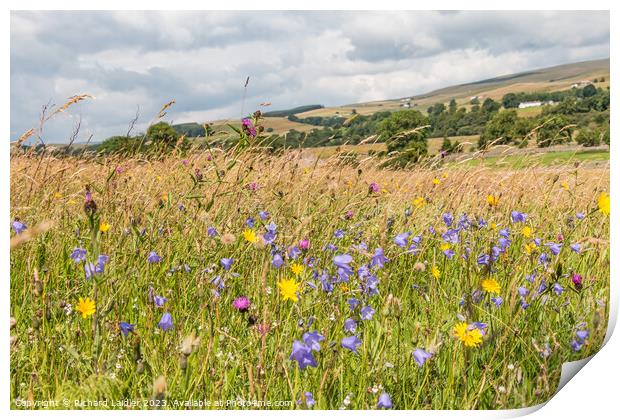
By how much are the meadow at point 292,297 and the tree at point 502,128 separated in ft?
0.69

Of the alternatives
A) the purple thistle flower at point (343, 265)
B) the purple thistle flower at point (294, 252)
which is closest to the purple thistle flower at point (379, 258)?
the purple thistle flower at point (343, 265)

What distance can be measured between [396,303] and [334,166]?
80.8 inches

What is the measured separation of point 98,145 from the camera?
300 cm

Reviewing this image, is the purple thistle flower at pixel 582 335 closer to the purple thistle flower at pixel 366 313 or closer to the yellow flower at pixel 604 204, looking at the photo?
the yellow flower at pixel 604 204

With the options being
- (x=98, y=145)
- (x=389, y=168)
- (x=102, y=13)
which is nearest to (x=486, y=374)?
(x=102, y=13)

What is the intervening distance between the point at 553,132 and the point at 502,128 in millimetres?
306

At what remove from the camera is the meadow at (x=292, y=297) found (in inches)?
66.6

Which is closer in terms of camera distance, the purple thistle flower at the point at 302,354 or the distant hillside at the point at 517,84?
the purple thistle flower at the point at 302,354

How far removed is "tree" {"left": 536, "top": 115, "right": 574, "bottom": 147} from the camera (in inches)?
120

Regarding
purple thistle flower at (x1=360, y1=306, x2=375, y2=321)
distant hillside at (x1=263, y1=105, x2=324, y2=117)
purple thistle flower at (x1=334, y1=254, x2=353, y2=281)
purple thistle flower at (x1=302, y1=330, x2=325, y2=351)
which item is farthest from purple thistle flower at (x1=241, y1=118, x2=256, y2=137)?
purple thistle flower at (x1=302, y1=330, x2=325, y2=351)

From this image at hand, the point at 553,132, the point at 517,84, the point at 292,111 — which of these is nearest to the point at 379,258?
the point at 292,111

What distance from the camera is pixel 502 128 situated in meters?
3.29

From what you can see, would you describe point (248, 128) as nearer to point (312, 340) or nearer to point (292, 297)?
point (292, 297)

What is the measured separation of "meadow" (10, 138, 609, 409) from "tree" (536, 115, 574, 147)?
162 millimetres
